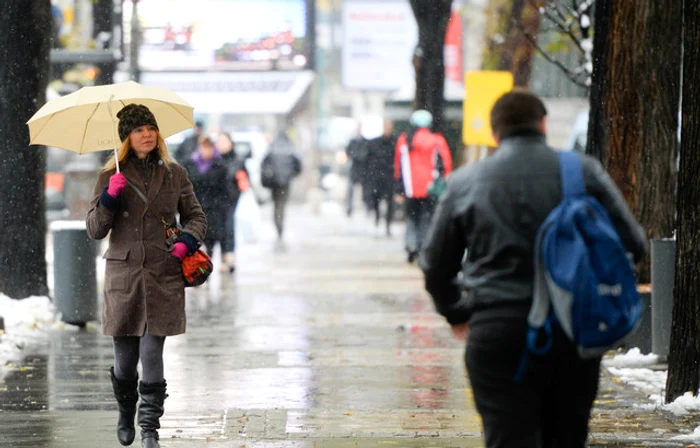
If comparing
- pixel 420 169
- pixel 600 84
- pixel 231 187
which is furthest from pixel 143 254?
pixel 420 169

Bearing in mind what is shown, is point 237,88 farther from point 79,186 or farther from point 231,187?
point 231,187

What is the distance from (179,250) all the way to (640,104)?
18.1ft

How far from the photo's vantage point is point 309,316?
13.0 metres

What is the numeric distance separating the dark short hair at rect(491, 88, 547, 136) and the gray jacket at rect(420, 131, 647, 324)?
0.14ft

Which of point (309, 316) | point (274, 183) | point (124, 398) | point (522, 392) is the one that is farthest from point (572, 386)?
point (274, 183)

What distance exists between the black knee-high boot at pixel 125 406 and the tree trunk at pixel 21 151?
5.81 m

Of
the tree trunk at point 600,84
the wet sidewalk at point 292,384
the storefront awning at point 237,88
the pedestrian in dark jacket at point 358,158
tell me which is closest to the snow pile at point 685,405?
the wet sidewalk at point 292,384

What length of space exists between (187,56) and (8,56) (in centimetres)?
1957

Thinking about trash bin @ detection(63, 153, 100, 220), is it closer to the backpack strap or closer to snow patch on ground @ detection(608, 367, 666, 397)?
snow patch on ground @ detection(608, 367, 666, 397)

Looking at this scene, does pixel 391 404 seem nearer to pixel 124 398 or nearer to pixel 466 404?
pixel 466 404

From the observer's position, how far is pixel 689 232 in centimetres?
793

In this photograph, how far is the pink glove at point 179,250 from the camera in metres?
6.60

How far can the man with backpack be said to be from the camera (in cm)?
429

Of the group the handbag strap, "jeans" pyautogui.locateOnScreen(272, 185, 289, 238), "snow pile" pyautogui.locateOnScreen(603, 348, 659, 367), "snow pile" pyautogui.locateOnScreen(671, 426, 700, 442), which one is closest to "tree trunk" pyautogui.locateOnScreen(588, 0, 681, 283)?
"snow pile" pyautogui.locateOnScreen(603, 348, 659, 367)
